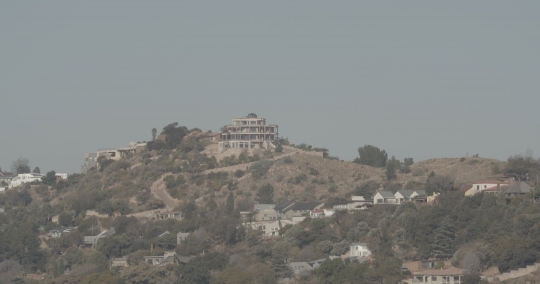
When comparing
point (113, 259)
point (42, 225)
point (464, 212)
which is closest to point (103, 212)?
point (42, 225)

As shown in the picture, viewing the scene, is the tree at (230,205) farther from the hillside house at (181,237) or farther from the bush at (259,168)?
the hillside house at (181,237)

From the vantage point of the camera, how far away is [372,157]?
12475 centimetres

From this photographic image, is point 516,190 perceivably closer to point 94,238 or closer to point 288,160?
point 288,160

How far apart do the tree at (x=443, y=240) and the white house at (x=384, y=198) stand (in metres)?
17.2

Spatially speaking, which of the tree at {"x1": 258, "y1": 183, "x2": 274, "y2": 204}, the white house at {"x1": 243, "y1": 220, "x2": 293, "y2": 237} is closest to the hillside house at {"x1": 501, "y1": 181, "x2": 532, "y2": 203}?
the white house at {"x1": 243, "y1": 220, "x2": 293, "y2": 237}

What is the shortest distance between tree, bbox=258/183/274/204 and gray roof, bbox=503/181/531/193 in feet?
93.9

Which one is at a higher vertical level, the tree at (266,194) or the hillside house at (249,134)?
the hillside house at (249,134)

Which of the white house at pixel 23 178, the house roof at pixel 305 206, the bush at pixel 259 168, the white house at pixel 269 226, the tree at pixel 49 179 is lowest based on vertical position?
the white house at pixel 269 226

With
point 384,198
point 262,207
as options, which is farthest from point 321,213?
point 262,207

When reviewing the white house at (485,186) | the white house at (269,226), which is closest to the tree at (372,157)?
the white house at (269,226)

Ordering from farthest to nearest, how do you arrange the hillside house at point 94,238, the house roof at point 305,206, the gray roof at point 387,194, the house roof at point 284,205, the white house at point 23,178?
the white house at point 23,178, the house roof at point 284,205, the house roof at point 305,206, the hillside house at point 94,238, the gray roof at point 387,194

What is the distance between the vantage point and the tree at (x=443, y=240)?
276ft

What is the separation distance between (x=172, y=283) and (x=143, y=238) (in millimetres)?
17705

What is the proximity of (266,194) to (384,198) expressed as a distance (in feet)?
49.3
